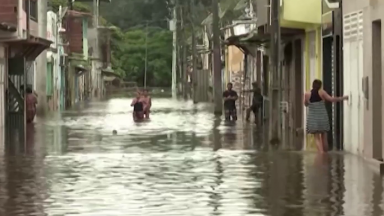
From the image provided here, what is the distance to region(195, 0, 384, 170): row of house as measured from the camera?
65.0 ft

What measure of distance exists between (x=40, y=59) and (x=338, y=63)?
30.7 meters

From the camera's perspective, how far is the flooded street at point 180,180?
1333 centimetres

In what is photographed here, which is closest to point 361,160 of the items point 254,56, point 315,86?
point 315,86

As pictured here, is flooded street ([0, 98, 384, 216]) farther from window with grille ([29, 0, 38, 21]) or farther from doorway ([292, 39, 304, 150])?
window with grille ([29, 0, 38, 21])

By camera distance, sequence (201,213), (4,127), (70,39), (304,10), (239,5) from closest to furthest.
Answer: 1. (201,213)
2. (304,10)
3. (4,127)
4. (239,5)
5. (70,39)

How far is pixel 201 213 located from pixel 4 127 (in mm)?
23282

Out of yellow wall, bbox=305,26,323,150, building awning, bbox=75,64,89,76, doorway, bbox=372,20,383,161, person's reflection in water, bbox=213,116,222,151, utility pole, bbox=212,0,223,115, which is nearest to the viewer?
doorway, bbox=372,20,383,161

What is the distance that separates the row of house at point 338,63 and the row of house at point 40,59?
8453 millimetres

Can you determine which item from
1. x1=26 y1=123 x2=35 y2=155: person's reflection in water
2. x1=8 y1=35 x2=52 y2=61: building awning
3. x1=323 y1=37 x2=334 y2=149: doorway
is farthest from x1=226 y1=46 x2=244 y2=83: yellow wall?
x1=323 y1=37 x2=334 y2=149: doorway

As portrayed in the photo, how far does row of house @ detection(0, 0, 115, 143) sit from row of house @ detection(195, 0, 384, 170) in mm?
8453

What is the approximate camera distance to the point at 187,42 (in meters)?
105

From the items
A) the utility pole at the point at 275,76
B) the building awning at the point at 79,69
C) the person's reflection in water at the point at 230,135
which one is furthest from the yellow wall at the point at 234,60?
the utility pole at the point at 275,76

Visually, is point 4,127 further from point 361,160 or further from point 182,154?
point 361,160

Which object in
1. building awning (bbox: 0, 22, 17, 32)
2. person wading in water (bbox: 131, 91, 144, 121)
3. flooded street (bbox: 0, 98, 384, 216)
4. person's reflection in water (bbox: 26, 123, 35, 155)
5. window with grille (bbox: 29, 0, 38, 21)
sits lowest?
flooded street (bbox: 0, 98, 384, 216)
